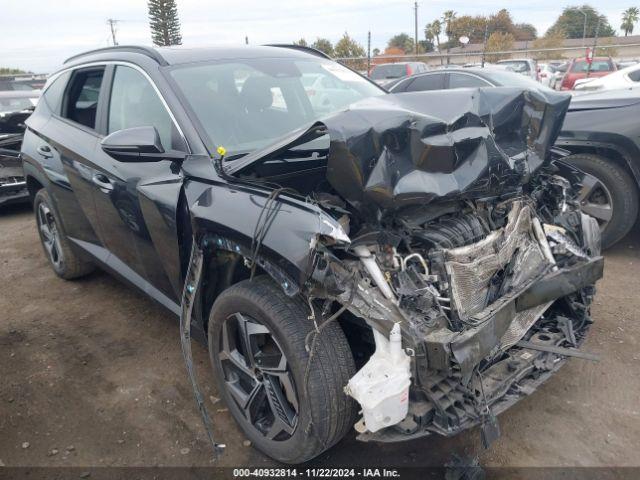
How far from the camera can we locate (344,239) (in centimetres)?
202

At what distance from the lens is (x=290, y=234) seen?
2.07m

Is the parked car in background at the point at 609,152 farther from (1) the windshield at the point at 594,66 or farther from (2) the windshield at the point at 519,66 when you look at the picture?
(1) the windshield at the point at 594,66

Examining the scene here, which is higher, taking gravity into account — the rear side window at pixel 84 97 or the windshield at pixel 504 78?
the rear side window at pixel 84 97

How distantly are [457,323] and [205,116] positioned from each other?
5.54 ft

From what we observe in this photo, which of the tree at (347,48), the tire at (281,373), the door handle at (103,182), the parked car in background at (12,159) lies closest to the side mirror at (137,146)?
the door handle at (103,182)

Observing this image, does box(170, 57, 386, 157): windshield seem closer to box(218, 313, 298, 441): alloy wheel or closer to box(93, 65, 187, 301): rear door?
box(93, 65, 187, 301): rear door

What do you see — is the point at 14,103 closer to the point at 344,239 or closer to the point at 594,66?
the point at 344,239

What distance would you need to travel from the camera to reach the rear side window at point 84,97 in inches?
141

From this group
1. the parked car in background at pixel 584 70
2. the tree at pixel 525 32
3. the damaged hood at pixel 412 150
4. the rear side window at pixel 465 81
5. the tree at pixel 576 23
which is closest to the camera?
the damaged hood at pixel 412 150

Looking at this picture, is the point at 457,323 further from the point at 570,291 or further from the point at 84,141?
the point at 84,141

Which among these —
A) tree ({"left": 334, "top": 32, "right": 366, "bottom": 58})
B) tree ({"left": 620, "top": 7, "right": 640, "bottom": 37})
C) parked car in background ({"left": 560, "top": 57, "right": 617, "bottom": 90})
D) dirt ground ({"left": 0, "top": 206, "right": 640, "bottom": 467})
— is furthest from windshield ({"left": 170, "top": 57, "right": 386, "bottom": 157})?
tree ({"left": 620, "top": 7, "right": 640, "bottom": 37})

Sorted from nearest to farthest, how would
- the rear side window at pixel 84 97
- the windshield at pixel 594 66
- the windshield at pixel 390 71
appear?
the rear side window at pixel 84 97 < the windshield at pixel 390 71 < the windshield at pixel 594 66

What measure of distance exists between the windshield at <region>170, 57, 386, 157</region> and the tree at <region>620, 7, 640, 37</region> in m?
91.8

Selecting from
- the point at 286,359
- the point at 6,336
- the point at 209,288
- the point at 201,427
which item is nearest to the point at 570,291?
the point at 286,359
